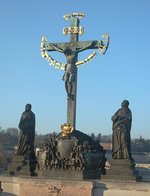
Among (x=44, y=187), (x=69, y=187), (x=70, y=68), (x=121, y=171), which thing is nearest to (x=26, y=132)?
(x=44, y=187)

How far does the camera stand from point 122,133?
16.8 metres

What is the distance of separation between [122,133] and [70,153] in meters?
2.03

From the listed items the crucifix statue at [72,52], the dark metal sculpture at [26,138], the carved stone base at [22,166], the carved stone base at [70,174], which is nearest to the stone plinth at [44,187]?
the carved stone base at [70,174]

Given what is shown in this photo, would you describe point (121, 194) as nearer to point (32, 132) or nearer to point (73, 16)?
point (32, 132)

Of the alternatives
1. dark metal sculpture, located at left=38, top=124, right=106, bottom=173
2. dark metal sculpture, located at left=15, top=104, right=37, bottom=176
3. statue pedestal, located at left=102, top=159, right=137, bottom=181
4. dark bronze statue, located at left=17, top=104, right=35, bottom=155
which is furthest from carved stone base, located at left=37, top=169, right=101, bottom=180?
dark bronze statue, located at left=17, top=104, right=35, bottom=155

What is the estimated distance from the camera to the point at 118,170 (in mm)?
16422

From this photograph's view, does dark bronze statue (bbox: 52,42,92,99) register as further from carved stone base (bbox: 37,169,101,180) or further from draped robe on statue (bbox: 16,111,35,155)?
carved stone base (bbox: 37,169,101,180)

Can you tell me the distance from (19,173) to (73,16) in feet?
24.0

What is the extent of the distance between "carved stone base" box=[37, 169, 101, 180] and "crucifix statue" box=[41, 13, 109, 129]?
9.98 ft

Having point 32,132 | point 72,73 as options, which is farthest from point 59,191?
point 72,73

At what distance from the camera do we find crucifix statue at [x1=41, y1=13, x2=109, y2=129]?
66.4 ft

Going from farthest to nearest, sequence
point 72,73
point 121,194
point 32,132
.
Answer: point 72,73, point 32,132, point 121,194

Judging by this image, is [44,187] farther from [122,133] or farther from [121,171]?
[122,133]

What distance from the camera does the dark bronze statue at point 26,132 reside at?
1845 cm
